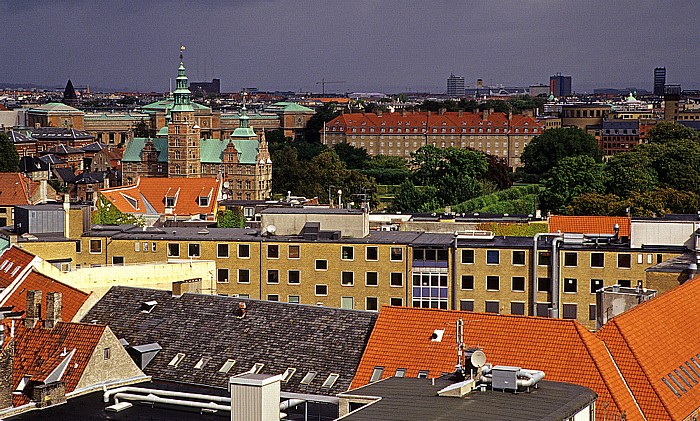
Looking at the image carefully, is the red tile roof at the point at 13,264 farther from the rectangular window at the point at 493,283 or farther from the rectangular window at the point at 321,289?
the rectangular window at the point at 493,283

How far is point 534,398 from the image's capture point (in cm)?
2550

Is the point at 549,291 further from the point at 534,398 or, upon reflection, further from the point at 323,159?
the point at 323,159

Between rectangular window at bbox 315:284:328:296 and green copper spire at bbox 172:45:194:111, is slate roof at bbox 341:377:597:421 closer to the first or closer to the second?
rectangular window at bbox 315:284:328:296

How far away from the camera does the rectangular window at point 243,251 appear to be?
6669cm

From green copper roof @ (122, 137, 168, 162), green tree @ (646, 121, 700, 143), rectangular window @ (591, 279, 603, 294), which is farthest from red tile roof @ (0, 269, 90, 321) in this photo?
green tree @ (646, 121, 700, 143)

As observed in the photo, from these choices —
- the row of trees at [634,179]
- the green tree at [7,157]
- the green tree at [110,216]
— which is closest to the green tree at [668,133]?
the row of trees at [634,179]

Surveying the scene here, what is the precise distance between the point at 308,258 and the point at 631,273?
655 inches

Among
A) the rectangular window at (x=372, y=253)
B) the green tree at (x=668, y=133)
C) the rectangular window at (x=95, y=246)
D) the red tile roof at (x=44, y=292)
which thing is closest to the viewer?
the red tile roof at (x=44, y=292)

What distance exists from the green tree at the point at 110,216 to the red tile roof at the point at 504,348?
5639cm

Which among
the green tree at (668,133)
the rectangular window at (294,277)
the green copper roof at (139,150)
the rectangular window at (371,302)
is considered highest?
the green tree at (668,133)

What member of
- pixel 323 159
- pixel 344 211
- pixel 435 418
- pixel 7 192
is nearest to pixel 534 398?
pixel 435 418

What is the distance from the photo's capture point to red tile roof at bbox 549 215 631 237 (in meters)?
77.3

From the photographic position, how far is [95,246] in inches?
2645

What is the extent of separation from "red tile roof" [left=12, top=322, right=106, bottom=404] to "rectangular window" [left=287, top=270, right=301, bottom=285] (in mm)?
28721
